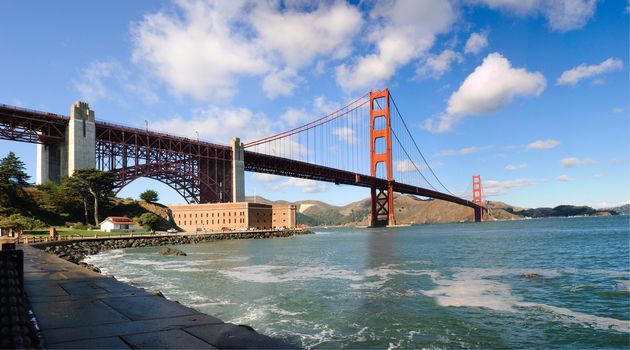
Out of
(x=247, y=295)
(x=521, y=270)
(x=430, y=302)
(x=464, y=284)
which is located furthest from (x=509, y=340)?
(x=521, y=270)

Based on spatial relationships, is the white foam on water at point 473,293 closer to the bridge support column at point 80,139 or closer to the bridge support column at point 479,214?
the bridge support column at point 80,139

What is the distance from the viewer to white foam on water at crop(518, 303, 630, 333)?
11.9 metres

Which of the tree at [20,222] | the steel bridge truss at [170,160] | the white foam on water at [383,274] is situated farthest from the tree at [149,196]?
the white foam on water at [383,274]

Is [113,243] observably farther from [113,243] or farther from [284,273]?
[284,273]

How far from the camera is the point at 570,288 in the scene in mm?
18000

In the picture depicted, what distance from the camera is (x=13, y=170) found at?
2660 inches

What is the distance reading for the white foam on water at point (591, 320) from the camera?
39.0 feet

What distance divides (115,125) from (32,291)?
7554 cm

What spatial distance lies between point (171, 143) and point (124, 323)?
90525 mm

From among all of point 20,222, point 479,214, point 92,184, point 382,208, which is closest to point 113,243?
point 20,222

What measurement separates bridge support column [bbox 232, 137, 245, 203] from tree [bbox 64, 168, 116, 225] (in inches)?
1287

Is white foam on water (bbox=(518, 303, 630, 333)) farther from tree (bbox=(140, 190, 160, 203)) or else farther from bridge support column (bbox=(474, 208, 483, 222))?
bridge support column (bbox=(474, 208, 483, 222))

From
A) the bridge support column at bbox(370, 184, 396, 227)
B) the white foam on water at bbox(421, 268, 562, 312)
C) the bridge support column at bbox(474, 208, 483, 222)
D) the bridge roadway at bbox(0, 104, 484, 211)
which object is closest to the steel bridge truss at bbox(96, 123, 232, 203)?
the bridge roadway at bbox(0, 104, 484, 211)

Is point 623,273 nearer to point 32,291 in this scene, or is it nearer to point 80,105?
point 32,291
